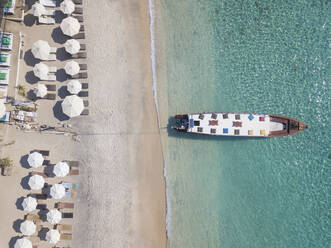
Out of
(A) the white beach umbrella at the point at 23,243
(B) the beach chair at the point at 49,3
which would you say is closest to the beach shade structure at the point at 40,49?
(B) the beach chair at the point at 49,3

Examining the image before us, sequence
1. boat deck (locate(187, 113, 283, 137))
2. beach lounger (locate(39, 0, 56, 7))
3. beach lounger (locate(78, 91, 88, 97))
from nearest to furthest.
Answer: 1. boat deck (locate(187, 113, 283, 137))
2. beach lounger (locate(78, 91, 88, 97))
3. beach lounger (locate(39, 0, 56, 7))

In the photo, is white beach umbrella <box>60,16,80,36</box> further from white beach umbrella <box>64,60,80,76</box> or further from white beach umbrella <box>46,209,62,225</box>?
white beach umbrella <box>46,209,62,225</box>

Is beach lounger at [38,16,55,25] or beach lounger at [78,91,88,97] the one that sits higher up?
beach lounger at [38,16,55,25]

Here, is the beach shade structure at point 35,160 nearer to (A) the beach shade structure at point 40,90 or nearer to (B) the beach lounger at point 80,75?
(A) the beach shade structure at point 40,90

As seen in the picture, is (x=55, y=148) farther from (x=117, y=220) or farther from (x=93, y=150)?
(x=117, y=220)

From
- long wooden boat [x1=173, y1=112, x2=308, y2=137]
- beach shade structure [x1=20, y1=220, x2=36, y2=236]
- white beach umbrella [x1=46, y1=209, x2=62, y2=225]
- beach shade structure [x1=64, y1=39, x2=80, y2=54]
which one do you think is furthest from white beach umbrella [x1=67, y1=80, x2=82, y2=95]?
beach shade structure [x1=20, y1=220, x2=36, y2=236]

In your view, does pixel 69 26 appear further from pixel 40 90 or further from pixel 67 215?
pixel 67 215
